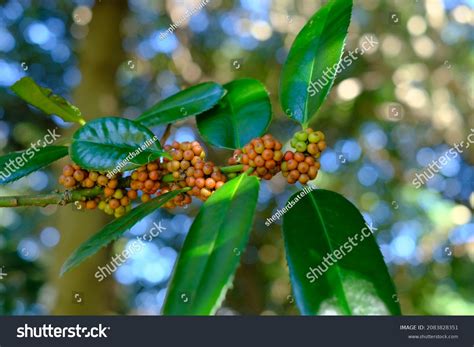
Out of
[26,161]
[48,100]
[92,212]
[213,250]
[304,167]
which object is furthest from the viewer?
[92,212]

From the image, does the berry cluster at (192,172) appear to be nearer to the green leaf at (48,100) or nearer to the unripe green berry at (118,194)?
the unripe green berry at (118,194)

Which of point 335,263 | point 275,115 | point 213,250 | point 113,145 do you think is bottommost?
point 275,115

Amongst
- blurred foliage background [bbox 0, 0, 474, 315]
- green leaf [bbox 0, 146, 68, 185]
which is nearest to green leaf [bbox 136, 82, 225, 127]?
green leaf [bbox 0, 146, 68, 185]

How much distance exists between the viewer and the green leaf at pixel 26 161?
3.27 ft

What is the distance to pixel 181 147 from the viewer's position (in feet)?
3.15

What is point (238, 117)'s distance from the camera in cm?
111

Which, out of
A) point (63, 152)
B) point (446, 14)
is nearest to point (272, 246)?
point (446, 14)

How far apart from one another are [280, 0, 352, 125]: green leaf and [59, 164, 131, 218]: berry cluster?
358mm

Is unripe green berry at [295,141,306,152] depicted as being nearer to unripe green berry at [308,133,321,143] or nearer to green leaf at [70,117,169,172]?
unripe green berry at [308,133,321,143]

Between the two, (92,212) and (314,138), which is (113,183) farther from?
(92,212)

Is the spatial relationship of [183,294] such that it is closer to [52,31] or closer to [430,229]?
[430,229]

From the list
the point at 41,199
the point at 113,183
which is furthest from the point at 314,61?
the point at 41,199

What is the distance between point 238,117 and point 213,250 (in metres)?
0.40

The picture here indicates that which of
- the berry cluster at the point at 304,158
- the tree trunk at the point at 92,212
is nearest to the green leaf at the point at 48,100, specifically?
the berry cluster at the point at 304,158
